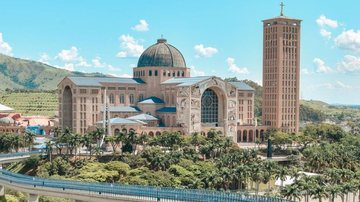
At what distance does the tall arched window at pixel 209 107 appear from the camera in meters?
139

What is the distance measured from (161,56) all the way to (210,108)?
60.1ft

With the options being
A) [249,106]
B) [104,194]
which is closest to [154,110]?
[249,106]

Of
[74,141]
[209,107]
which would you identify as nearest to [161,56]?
[209,107]

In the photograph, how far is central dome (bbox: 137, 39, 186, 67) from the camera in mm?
146125

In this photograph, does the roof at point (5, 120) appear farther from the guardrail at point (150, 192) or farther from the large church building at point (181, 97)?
the guardrail at point (150, 192)

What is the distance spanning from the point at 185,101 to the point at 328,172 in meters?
51.1

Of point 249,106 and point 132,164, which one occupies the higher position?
point 249,106

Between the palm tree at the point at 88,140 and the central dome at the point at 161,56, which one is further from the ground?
the central dome at the point at 161,56

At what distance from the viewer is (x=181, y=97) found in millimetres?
134500

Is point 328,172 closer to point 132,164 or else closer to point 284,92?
point 132,164

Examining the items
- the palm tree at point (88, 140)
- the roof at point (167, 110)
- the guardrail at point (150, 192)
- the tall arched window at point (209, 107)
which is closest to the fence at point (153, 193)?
the guardrail at point (150, 192)

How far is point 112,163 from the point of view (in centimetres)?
10175

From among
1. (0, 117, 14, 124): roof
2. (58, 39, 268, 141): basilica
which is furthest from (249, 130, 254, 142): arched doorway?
(0, 117, 14, 124): roof

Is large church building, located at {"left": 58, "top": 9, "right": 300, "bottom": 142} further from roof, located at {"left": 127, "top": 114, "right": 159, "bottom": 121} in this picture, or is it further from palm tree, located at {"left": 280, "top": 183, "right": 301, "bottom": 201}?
palm tree, located at {"left": 280, "top": 183, "right": 301, "bottom": 201}
